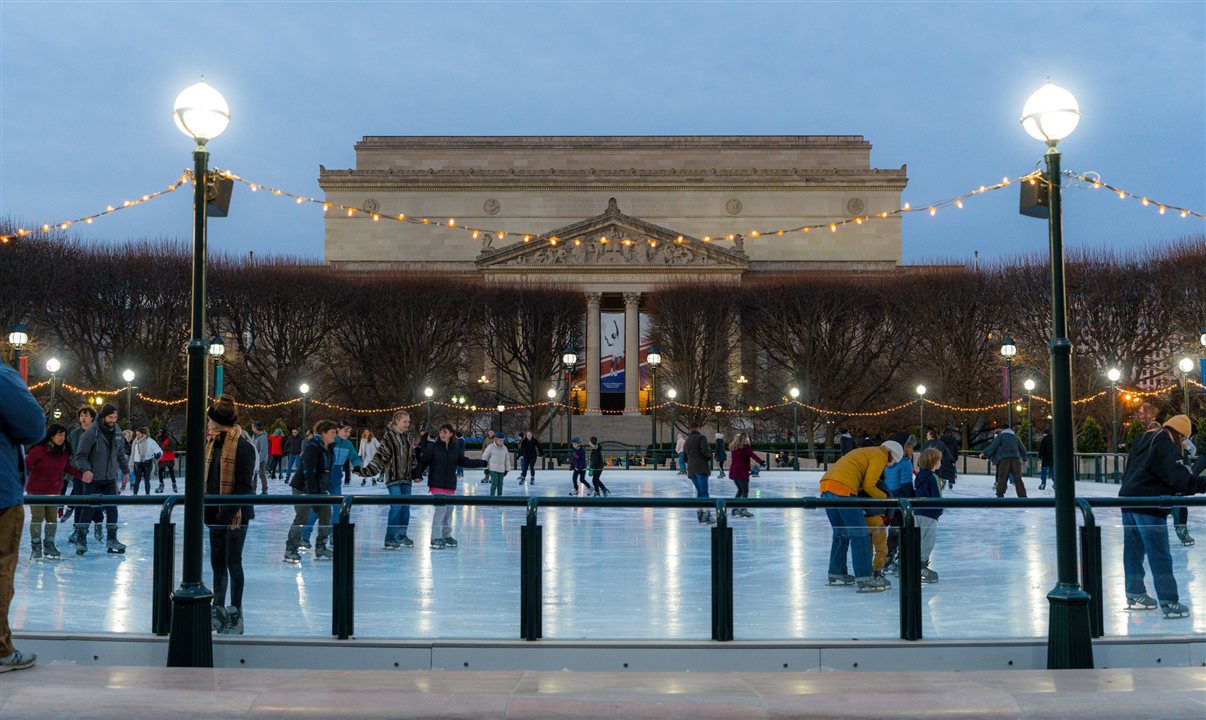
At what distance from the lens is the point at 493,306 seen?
2114 inches

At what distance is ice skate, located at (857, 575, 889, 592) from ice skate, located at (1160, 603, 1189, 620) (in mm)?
2159

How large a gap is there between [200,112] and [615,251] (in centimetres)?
5404

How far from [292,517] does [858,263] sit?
58756 mm

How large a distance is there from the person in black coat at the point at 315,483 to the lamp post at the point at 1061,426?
17.1 feet

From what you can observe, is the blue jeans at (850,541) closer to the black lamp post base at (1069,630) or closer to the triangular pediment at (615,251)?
the black lamp post base at (1069,630)

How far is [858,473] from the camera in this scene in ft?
36.2

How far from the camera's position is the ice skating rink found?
8633mm

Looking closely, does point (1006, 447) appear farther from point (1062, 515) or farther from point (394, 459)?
point (1062, 515)

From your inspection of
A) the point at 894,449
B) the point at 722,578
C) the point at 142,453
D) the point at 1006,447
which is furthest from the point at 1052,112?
the point at 142,453

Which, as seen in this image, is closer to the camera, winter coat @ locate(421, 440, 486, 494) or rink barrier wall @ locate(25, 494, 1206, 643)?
rink barrier wall @ locate(25, 494, 1206, 643)

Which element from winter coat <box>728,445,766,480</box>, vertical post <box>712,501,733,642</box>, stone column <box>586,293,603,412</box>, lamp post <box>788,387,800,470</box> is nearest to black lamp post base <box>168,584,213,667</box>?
vertical post <box>712,501,733,642</box>

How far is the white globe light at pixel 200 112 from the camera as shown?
8.64 metres

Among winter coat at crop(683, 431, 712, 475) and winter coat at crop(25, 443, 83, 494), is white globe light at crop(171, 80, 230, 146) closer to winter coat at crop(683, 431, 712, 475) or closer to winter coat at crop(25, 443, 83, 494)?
winter coat at crop(25, 443, 83, 494)

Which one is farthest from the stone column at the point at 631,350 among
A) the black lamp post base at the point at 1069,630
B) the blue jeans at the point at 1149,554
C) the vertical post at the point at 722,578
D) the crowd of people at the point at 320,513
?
the black lamp post base at the point at 1069,630
